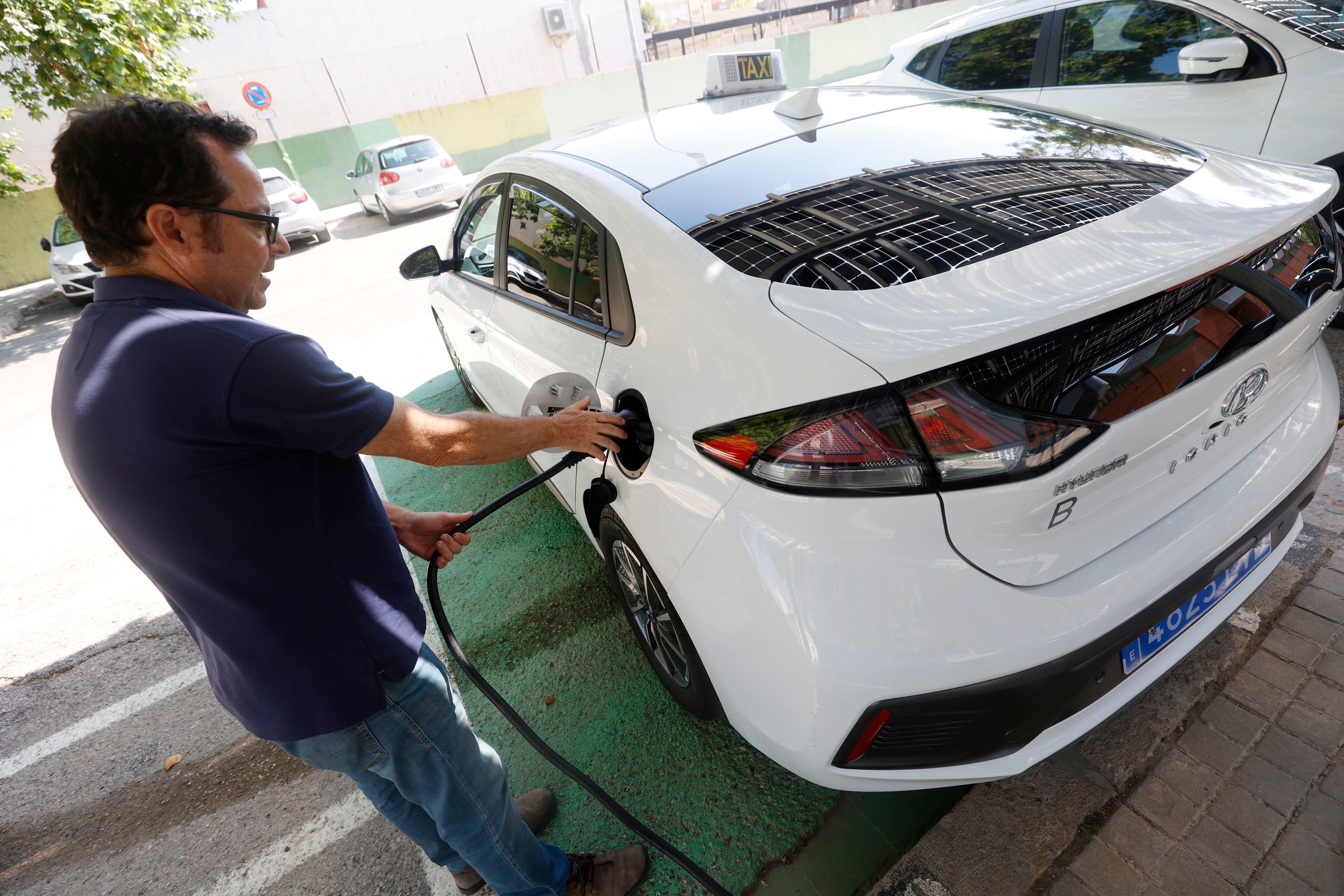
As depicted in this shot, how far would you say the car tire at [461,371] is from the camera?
410 centimetres


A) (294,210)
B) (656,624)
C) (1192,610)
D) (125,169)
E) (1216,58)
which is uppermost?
(125,169)

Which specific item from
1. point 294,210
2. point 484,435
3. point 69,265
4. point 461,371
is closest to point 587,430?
point 484,435

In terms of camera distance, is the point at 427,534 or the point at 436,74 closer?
the point at 427,534

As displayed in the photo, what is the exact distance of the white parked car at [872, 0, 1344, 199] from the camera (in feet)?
10.6

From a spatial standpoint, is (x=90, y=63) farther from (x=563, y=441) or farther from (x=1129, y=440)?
(x=1129, y=440)

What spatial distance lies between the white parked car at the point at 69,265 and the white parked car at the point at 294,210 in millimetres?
2929

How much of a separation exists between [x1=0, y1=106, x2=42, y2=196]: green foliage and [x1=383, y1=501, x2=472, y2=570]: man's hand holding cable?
14.1 m

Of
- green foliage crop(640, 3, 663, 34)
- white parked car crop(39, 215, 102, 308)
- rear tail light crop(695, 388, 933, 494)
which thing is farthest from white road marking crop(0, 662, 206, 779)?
green foliage crop(640, 3, 663, 34)

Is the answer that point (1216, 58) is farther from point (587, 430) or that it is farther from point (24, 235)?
point (24, 235)

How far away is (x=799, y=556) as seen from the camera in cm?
132

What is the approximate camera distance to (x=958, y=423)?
1239 millimetres

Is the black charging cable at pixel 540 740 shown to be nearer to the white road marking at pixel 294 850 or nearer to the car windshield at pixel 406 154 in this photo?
the white road marking at pixel 294 850

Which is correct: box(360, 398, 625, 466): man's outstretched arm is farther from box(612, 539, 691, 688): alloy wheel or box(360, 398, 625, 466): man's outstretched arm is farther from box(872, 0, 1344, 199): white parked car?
box(872, 0, 1344, 199): white parked car

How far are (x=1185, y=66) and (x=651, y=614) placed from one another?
384 centimetres
